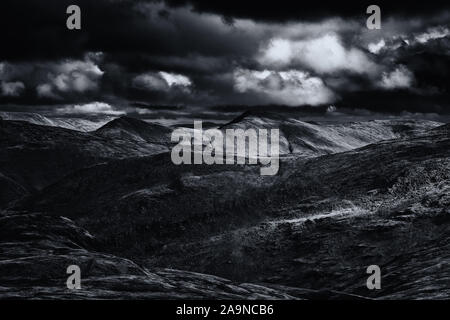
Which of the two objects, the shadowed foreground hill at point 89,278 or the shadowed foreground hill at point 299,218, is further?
the shadowed foreground hill at point 299,218

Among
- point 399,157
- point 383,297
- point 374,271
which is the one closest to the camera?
point 383,297

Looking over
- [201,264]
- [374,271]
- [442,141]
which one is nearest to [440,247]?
[374,271]

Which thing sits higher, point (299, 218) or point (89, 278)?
point (299, 218)

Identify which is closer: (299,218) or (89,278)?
(89,278)

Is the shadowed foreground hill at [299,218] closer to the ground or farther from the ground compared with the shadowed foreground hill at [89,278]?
farther from the ground

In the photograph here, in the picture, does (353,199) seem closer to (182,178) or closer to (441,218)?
(441,218)

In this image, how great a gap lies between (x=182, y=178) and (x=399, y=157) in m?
64.7

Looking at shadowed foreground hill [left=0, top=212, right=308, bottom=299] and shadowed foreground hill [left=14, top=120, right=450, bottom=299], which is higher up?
shadowed foreground hill [left=14, top=120, right=450, bottom=299]

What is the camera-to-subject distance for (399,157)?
179 metres

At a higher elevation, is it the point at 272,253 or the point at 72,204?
the point at 72,204

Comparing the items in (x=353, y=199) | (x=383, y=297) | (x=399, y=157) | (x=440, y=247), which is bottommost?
(x=383, y=297)

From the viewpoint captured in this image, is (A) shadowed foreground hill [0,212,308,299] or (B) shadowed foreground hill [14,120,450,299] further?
(B) shadowed foreground hill [14,120,450,299]
